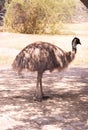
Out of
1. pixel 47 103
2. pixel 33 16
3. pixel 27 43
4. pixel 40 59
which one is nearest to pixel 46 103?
pixel 47 103

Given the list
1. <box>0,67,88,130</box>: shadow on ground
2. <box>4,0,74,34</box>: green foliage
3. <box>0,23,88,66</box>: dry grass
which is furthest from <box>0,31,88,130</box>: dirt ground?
<box>4,0,74,34</box>: green foliage

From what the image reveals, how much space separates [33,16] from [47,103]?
53.6ft

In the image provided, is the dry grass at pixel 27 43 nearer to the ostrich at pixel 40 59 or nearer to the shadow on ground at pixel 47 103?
the shadow on ground at pixel 47 103

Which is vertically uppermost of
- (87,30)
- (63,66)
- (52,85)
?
(63,66)

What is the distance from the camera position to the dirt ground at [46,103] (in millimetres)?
7414

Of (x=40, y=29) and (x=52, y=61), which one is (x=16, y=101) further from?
(x=40, y=29)

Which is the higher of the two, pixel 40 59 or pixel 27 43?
pixel 40 59

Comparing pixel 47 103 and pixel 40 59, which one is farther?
pixel 47 103

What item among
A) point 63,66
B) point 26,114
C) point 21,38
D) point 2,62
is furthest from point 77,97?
point 21,38

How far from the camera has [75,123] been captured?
744cm

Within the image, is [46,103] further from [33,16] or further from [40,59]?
[33,16]

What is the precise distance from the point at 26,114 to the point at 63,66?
1.41m

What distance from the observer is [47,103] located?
8.86 meters

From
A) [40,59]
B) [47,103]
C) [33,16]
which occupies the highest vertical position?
[40,59]
